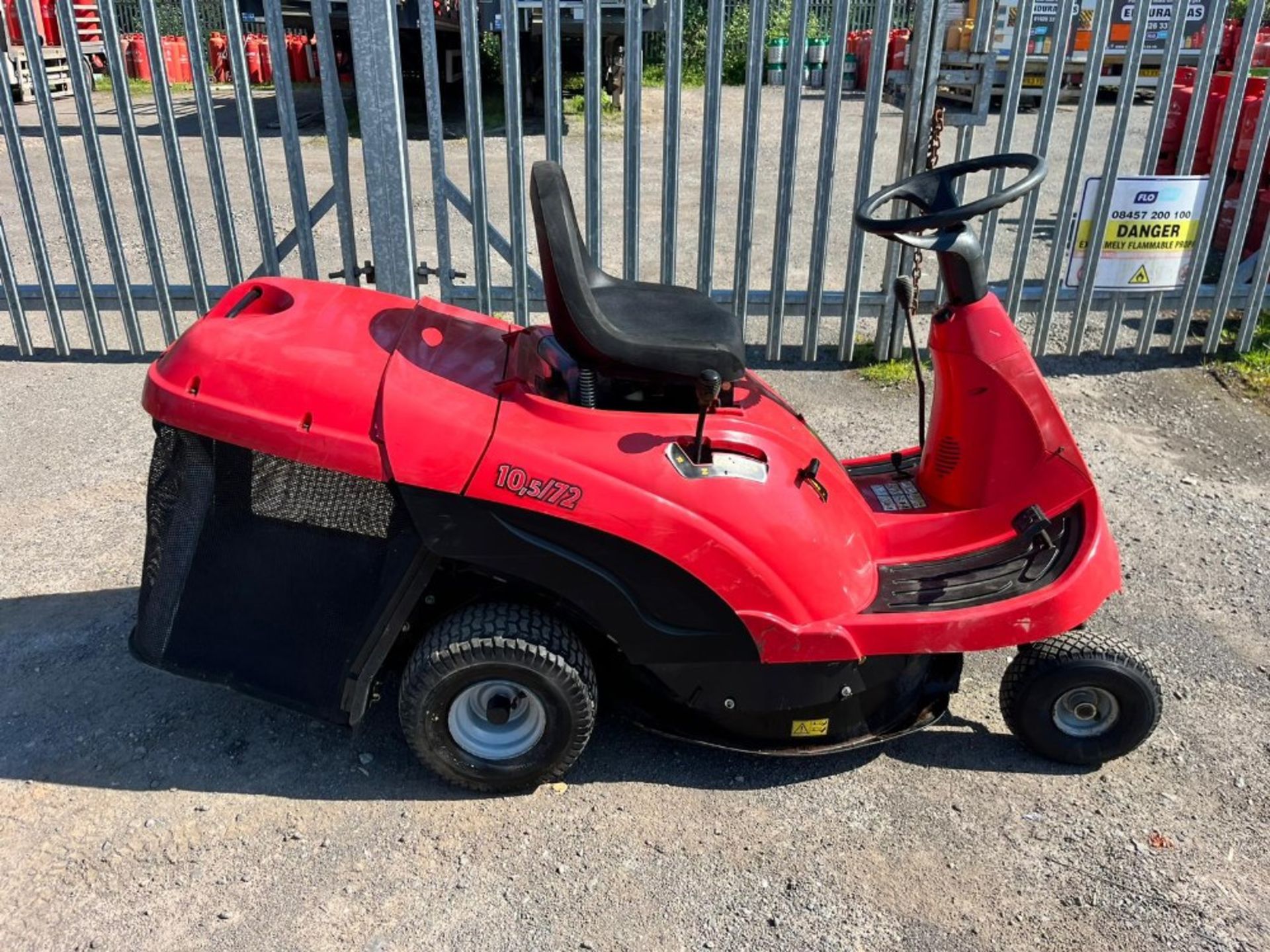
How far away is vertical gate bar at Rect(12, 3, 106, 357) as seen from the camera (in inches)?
189

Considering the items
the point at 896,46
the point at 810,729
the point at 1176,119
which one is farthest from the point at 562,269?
the point at 896,46

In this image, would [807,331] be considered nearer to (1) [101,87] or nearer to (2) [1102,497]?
(2) [1102,497]

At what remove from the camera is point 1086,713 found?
9.33 ft

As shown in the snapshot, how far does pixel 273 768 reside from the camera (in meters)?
2.80

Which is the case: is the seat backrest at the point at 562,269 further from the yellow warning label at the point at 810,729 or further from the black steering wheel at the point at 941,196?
the yellow warning label at the point at 810,729

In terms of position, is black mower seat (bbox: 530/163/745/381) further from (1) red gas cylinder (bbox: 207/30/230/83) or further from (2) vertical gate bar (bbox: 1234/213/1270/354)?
(1) red gas cylinder (bbox: 207/30/230/83)

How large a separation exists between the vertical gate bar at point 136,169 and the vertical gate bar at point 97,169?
121 mm

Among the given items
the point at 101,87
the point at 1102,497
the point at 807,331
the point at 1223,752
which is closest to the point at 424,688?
the point at 1223,752

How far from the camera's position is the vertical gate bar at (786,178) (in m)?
4.74

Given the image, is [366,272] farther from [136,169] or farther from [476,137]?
[136,169]

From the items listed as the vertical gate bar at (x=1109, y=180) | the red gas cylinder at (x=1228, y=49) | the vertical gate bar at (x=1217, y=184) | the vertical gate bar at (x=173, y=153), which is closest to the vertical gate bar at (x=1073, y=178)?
the vertical gate bar at (x=1109, y=180)

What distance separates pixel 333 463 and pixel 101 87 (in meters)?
17.4

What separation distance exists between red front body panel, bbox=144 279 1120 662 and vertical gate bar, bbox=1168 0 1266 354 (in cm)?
301

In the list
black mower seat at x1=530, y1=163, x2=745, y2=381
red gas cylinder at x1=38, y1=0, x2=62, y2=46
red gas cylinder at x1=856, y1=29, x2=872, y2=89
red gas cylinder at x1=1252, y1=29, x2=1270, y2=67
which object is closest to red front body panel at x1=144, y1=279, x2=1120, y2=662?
black mower seat at x1=530, y1=163, x2=745, y2=381
